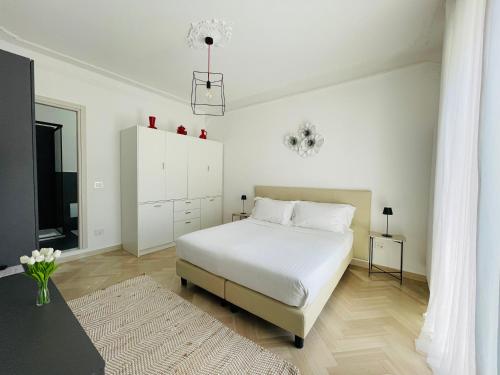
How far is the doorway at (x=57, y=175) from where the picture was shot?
4.05 m

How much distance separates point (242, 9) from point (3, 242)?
8.10ft

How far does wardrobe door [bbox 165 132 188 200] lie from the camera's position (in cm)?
347

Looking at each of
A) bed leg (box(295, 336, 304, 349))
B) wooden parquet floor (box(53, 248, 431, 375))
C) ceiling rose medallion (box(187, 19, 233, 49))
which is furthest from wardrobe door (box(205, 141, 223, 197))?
bed leg (box(295, 336, 304, 349))

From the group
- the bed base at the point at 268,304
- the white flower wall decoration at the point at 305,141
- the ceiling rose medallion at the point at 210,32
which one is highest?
the ceiling rose medallion at the point at 210,32

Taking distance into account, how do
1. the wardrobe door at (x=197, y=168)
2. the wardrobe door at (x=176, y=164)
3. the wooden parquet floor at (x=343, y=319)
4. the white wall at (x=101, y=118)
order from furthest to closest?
1. the wardrobe door at (x=197, y=168)
2. the wardrobe door at (x=176, y=164)
3. the white wall at (x=101, y=118)
4. the wooden parquet floor at (x=343, y=319)

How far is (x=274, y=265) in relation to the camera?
1646 millimetres

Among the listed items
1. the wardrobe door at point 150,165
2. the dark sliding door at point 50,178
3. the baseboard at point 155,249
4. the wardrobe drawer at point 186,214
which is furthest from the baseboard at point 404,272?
the dark sliding door at point 50,178

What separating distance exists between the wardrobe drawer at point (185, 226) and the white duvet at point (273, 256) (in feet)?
4.63

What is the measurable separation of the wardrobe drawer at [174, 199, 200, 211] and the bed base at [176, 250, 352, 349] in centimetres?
164

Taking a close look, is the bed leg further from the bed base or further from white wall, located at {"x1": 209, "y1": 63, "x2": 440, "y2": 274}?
white wall, located at {"x1": 209, "y1": 63, "x2": 440, "y2": 274}

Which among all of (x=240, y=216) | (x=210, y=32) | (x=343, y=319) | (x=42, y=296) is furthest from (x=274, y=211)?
(x=42, y=296)

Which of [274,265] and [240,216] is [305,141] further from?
[274,265]

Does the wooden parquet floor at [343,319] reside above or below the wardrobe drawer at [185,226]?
below

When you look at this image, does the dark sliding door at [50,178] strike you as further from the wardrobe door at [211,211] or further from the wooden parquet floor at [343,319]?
the wardrobe door at [211,211]
